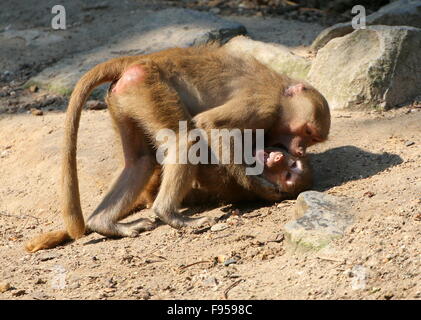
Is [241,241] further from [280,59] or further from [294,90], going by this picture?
[280,59]

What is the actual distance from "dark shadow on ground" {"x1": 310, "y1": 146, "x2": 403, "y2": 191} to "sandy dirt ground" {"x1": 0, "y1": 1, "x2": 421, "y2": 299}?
1 centimetres

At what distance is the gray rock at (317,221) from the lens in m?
4.61

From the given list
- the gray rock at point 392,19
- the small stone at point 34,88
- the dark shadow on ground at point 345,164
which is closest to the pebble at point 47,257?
the dark shadow on ground at point 345,164

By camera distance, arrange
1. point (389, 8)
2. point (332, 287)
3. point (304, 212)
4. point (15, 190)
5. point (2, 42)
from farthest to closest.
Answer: point (2, 42) → point (389, 8) → point (15, 190) → point (304, 212) → point (332, 287)

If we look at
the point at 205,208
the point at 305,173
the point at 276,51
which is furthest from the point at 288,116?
the point at 276,51

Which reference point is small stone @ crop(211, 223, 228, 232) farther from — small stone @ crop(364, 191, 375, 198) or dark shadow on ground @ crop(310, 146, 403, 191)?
small stone @ crop(364, 191, 375, 198)

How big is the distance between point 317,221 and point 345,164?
5.63 feet

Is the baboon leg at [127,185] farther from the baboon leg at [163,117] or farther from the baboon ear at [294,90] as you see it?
the baboon ear at [294,90]

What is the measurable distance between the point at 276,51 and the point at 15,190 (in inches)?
127

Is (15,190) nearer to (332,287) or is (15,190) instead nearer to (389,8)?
(332,287)

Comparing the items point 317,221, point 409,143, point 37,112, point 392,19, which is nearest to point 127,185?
point 317,221

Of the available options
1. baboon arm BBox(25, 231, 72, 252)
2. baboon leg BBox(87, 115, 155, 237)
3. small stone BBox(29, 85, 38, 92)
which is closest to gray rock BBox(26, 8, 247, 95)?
small stone BBox(29, 85, 38, 92)

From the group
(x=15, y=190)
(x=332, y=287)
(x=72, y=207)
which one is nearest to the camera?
(x=332, y=287)

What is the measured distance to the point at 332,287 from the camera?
13.6 feet
